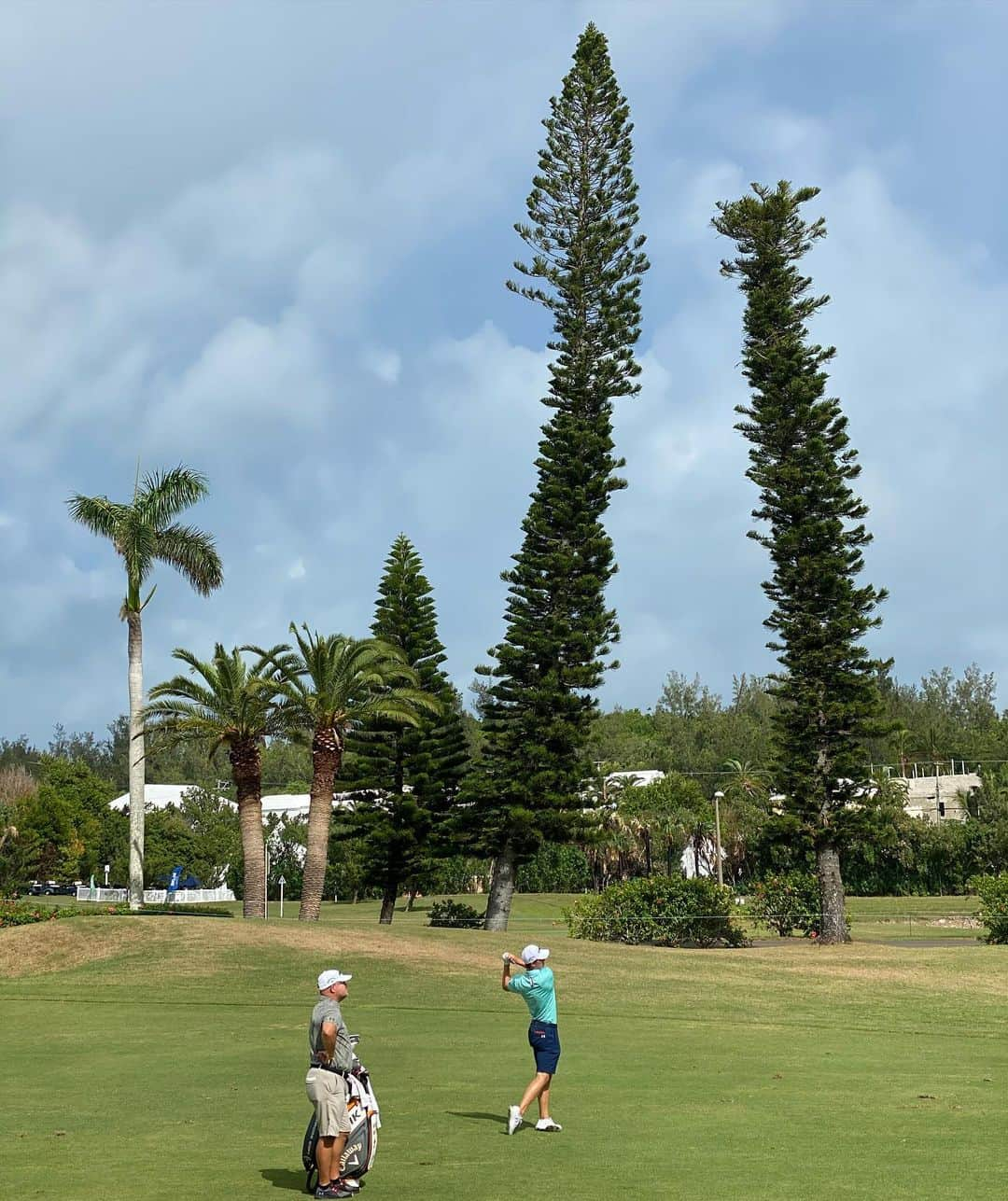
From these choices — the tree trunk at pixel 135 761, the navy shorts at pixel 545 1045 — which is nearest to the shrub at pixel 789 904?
the tree trunk at pixel 135 761

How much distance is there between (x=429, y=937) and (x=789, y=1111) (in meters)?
20.7

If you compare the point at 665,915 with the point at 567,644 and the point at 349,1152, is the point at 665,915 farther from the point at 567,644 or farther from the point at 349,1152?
the point at 349,1152

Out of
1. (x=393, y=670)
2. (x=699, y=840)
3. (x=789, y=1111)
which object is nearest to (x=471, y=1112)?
(x=789, y=1111)

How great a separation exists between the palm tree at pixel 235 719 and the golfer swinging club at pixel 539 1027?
81.4 ft

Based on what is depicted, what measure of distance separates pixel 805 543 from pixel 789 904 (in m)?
10.3

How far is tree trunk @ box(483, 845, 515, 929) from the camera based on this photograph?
3753cm

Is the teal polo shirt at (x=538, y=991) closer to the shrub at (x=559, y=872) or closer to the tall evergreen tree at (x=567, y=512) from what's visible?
the tall evergreen tree at (x=567, y=512)

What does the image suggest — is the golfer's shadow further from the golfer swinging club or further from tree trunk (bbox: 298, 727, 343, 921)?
tree trunk (bbox: 298, 727, 343, 921)

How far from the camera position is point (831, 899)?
118ft

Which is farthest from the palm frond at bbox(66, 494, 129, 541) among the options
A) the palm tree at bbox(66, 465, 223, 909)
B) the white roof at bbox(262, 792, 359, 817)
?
the white roof at bbox(262, 792, 359, 817)

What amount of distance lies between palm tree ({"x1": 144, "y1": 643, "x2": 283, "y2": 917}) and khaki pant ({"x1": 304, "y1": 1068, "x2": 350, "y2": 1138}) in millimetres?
27011

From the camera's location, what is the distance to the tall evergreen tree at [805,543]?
3644 centimetres

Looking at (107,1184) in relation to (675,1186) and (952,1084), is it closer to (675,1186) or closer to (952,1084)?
(675,1186)

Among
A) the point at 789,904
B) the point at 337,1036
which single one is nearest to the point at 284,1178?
the point at 337,1036
